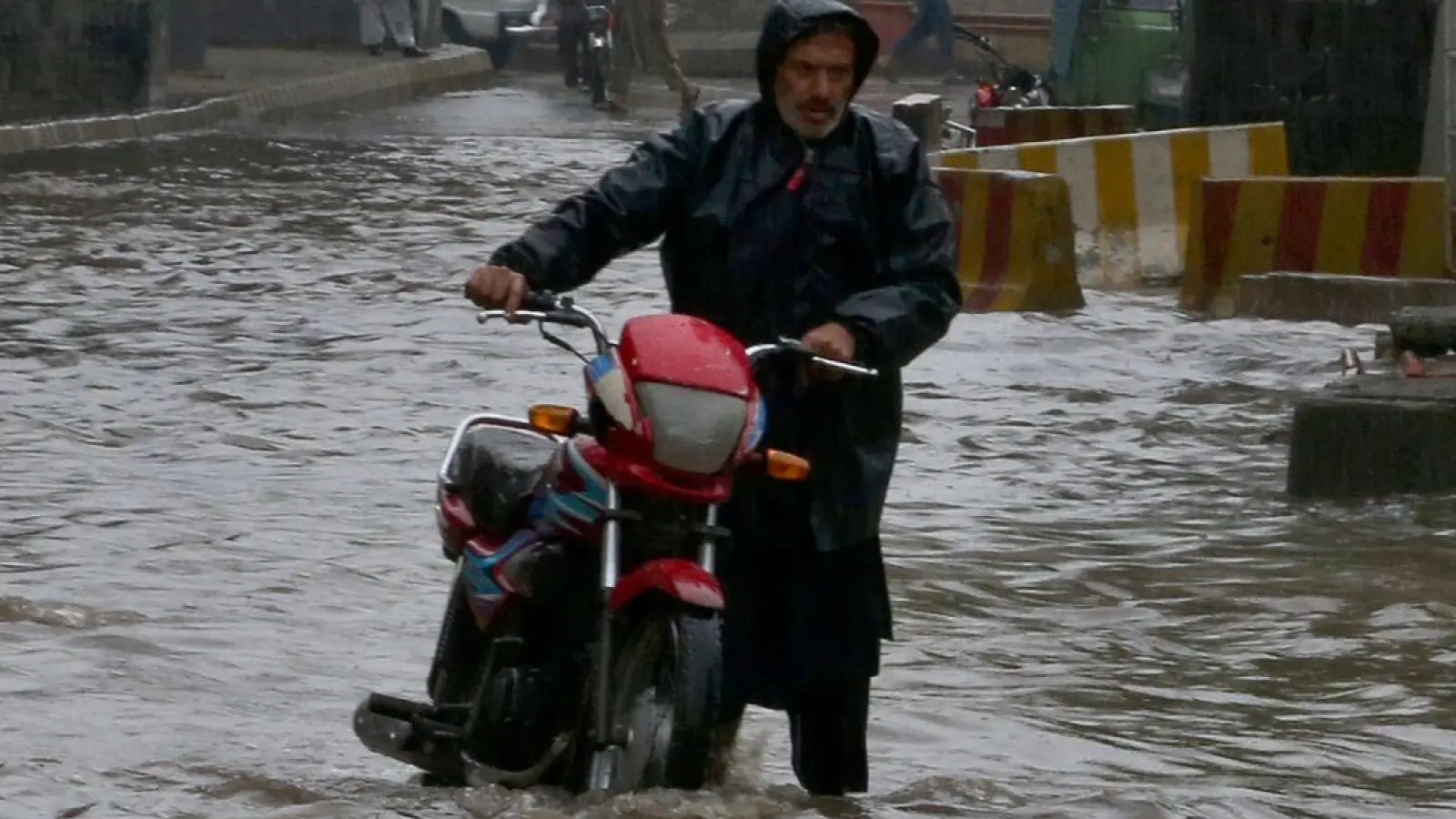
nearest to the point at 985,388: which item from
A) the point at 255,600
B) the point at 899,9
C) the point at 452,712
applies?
the point at 255,600

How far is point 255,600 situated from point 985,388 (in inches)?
179

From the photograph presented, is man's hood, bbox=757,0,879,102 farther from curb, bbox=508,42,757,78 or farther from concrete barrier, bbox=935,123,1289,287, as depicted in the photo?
curb, bbox=508,42,757,78

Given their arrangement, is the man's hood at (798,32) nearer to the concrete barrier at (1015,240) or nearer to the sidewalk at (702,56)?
the concrete barrier at (1015,240)

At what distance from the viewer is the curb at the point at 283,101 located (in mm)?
22031

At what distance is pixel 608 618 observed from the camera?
493 centimetres

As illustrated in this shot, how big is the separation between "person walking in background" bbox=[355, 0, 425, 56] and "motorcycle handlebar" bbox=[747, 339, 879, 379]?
1167 inches

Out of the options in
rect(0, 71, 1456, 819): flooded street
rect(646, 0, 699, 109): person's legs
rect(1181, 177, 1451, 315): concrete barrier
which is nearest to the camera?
rect(0, 71, 1456, 819): flooded street

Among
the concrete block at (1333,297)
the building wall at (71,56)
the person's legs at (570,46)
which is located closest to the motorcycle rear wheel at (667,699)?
the concrete block at (1333,297)

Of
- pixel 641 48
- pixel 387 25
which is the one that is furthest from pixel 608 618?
pixel 387 25

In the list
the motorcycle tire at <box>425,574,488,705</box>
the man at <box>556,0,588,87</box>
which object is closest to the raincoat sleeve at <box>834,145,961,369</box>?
the motorcycle tire at <box>425,574,488,705</box>

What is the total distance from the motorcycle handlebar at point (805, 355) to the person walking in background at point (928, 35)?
34.9 meters

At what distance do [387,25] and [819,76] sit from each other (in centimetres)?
3017

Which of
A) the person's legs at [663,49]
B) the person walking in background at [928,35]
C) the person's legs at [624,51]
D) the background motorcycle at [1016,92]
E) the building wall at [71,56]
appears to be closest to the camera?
the building wall at [71,56]

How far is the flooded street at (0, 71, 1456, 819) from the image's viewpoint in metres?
6.07
